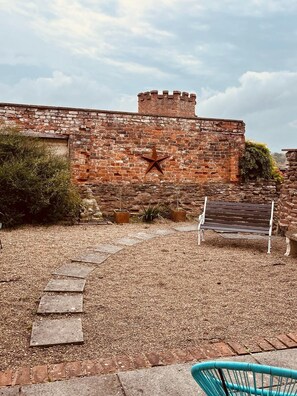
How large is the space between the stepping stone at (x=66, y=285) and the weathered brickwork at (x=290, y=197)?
4.88m

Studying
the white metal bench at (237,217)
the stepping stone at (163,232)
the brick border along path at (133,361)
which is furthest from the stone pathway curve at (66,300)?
the white metal bench at (237,217)

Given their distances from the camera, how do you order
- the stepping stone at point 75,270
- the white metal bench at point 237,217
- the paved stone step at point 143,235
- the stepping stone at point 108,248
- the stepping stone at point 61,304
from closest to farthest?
the stepping stone at point 61,304 < the stepping stone at point 75,270 < the stepping stone at point 108,248 < the white metal bench at point 237,217 < the paved stone step at point 143,235

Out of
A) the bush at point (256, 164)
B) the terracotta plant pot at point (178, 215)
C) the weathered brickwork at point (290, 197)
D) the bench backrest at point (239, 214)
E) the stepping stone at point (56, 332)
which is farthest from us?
the bush at point (256, 164)

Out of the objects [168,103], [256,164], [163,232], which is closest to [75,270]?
[163,232]

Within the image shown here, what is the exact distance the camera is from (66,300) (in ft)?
12.7

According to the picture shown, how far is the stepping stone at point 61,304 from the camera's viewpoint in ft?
11.8

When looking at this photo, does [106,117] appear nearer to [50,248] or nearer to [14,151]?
[14,151]

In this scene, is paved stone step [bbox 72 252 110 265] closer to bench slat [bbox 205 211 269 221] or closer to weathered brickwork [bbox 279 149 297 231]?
bench slat [bbox 205 211 269 221]

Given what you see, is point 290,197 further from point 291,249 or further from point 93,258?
point 93,258

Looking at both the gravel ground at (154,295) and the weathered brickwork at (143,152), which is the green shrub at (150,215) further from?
the gravel ground at (154,295)

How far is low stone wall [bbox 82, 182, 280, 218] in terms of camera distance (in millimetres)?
10055

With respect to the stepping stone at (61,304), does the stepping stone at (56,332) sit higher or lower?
lower

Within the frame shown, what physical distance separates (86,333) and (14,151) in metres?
6.13

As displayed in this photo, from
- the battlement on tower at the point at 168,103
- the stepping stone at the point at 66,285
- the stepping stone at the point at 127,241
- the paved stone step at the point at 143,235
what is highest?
the battlement on tower at the point at 168,103
